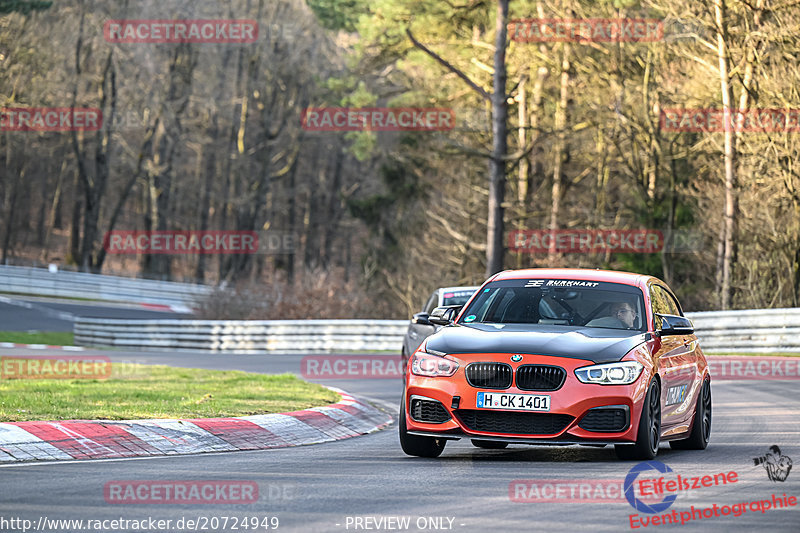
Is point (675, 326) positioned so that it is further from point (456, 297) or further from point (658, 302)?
point (456, 297)

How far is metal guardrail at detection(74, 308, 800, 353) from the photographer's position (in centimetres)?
2791

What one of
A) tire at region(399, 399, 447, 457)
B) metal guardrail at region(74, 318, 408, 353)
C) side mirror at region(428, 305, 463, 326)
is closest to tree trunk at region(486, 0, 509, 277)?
metal guardrail at region(74, 318, 408, 353)

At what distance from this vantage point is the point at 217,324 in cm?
3409

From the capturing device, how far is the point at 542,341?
9891mm

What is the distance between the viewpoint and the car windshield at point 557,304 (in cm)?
1092

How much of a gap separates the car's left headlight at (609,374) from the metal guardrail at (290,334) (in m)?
18.3

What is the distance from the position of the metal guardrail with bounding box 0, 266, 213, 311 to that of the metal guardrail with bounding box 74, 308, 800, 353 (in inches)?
808

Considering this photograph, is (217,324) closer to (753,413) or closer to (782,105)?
(782,105)

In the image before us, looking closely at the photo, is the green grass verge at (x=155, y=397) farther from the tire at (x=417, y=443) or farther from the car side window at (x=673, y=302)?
the car side window at (x=673, y=302)

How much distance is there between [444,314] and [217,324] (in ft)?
76.6

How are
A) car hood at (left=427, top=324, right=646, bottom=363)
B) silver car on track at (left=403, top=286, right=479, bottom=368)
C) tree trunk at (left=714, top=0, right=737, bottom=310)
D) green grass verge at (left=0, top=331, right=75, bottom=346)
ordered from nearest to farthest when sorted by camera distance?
1. car hood at (left=427, top=324, right=646, bottom=363)
2. silver car on track at (left=403, top=286, right=479, bottom=368)
3. tree trunk at (left=714, top=0, right=737, bottom=310)
4. green grass verge at (left=0, top=331, right=75, bottom=346)

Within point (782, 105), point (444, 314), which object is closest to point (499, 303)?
point (444, 314)

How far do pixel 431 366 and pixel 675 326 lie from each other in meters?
2.23

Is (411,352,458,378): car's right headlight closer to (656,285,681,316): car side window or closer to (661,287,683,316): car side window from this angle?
(656,285,681,316): car side window
